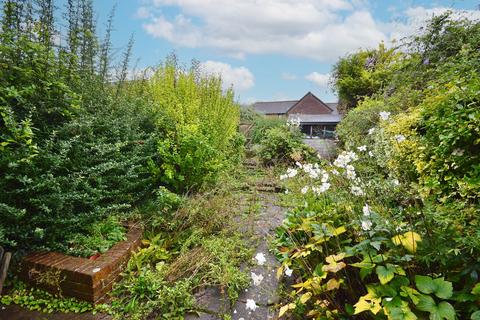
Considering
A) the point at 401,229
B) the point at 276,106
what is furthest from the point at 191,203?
the point at 276,106

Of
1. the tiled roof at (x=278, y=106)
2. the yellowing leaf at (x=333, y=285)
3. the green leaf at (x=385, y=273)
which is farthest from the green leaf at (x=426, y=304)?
the tiled roof at (x=278, y=106)

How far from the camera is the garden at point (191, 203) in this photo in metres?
1.82

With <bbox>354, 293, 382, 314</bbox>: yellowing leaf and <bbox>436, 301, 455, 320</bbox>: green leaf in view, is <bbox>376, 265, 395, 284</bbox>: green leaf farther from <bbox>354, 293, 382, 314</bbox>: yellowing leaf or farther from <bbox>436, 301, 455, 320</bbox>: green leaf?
<bbox>436, 301, 455, 320</bbox>: green leaf

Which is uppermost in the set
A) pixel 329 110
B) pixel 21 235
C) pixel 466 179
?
pixel 329 110

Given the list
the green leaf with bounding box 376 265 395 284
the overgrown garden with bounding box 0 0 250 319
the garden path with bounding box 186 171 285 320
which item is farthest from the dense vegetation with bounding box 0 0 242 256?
the green leaf with bounding box 376 265 395 284

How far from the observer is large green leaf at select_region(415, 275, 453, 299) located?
1.47m

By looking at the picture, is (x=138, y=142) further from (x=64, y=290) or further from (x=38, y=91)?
(x=64, y=290)

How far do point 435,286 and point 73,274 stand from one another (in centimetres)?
282

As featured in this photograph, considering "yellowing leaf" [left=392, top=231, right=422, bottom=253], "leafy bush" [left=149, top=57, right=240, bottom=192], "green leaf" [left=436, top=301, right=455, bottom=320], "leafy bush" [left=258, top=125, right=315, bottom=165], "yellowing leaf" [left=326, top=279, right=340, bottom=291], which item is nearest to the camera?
"green leaf" [left=436, top=301, right=455, bottom=320]

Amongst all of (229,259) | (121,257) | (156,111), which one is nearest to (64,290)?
(121,257)

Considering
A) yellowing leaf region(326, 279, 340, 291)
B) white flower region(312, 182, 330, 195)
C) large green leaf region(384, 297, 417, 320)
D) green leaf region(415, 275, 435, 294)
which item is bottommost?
yellowing leaf region(326, 279, 340, 291)

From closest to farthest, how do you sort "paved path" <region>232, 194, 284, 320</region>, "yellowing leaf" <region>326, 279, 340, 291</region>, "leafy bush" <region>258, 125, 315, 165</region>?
1. "yellowing leaf" <region>326, 279, 340, 291</region>
2. "paved path" <region>232, 194, 284, 320</region>
3. "leafy bush" <region>258, 125, 315, 165</region>

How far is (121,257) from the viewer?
2838 mm

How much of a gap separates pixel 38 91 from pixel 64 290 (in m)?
2.21
